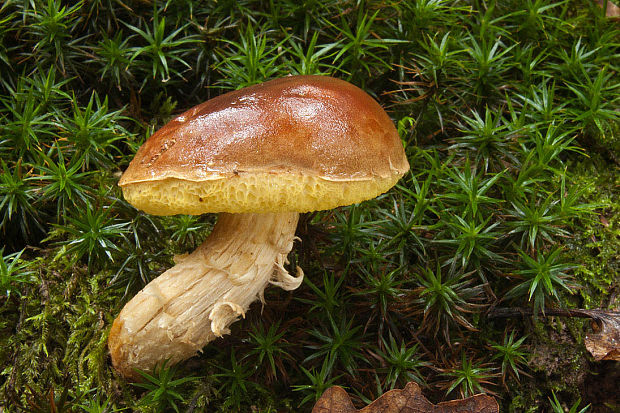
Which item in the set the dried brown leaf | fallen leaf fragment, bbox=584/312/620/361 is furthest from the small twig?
the dried brown leaf

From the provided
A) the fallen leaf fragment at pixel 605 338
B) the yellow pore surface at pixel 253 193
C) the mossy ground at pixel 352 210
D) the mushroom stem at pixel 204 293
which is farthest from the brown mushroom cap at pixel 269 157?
the fallen leaf fragment at pixel 605 338

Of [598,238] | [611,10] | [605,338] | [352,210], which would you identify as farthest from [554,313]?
[611,10]

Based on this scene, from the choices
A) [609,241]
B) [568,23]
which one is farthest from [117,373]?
[568,23]

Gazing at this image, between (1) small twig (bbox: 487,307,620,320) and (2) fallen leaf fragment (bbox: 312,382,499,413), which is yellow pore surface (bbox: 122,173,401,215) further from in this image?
(1) small twig (bbox: 487,307,620,320)

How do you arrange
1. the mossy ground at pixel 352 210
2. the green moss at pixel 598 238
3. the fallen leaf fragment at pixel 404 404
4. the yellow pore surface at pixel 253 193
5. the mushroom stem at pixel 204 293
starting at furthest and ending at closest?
the green moss at pixel 598 238 < the mossy ground at pixel 352 210 < the mushroom stem at pixel 204 293 < the fallen leaf fragment at pixel 404 404 < the yellow pore surface at pixel 253 193

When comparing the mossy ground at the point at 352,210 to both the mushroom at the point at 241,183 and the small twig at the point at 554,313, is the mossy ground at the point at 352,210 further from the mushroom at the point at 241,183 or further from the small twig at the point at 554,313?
the mushroom at the point at 241,183

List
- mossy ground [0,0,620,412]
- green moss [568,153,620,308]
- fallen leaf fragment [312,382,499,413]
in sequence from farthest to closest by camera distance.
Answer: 1. green moss [568,153,620,308]
2. mossy ground [0,0,620,412]
3. fallen leaf fragment [312,382,499,413]

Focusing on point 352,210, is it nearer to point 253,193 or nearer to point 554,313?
point 253,193
